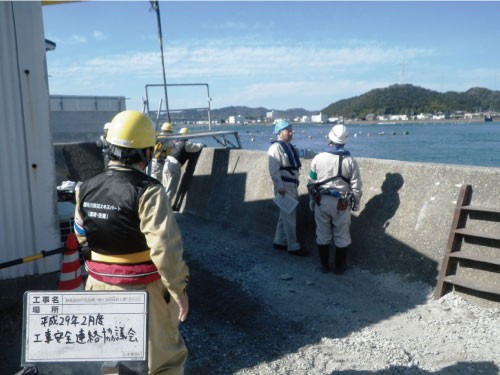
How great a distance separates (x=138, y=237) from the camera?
2951mm

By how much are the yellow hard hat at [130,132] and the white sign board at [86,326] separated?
986 millimetres

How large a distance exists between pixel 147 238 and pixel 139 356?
66 centimetres

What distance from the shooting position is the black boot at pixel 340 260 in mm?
6457

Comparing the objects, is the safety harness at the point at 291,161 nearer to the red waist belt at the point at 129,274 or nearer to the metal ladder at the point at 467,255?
the metal ladder at the point at 467,255

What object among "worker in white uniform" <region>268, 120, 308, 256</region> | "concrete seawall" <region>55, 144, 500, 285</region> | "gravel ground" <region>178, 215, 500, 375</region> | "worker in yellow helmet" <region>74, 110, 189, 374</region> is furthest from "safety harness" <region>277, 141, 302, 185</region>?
"worker in yellow helmet" <region>74, 110, 189, 374</region>

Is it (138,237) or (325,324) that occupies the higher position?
(138,237)

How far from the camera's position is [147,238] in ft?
9.26

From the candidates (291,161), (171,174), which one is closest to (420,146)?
(171,174)

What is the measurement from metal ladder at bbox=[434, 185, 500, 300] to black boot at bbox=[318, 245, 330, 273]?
1544 millimetres

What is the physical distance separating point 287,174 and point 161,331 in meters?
4.58

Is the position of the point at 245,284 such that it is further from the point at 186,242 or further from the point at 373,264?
the point at 186,242

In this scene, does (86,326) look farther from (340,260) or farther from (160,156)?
(160,156)

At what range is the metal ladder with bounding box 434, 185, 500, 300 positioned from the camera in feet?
17.0

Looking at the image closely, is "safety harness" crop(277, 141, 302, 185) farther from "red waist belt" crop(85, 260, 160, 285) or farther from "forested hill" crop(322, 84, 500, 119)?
"forested hill" crop(322, 84, 500, 119)
